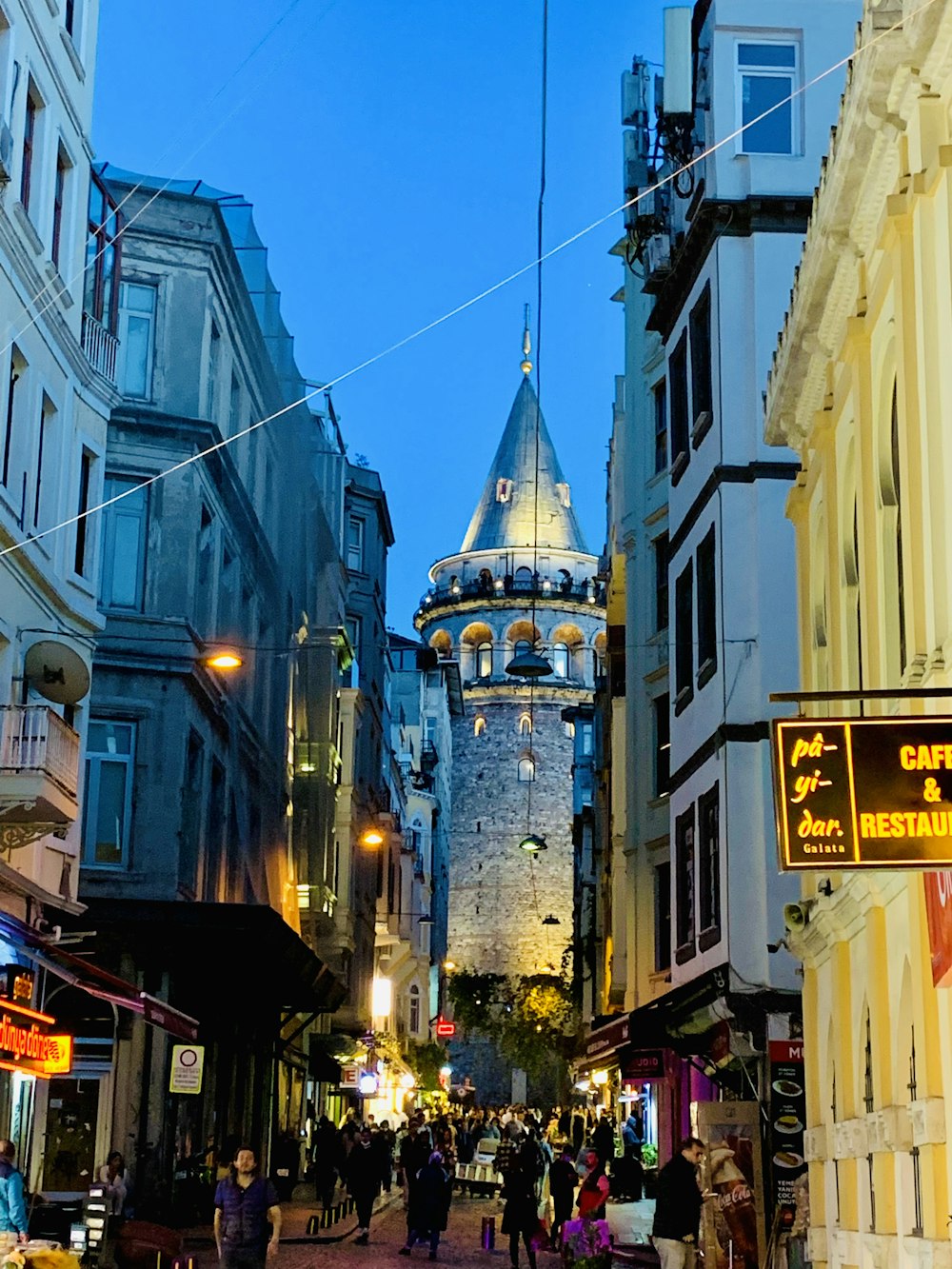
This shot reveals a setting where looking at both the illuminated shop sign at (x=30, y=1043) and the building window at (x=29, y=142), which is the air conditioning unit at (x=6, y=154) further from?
the illuminated shop sign at (x=30, y=1043)

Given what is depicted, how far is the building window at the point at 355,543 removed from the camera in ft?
206

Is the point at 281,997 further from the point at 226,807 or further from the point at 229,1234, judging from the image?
the point at 229,1234

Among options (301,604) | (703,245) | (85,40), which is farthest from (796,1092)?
(301,604)

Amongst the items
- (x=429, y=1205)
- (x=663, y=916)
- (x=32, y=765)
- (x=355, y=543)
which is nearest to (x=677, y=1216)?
(x=32, y=765)

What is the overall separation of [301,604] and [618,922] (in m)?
12.8

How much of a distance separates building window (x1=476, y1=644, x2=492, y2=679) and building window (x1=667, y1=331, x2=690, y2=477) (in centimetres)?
8005

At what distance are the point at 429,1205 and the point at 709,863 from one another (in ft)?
20.2

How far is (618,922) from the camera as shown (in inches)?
1438

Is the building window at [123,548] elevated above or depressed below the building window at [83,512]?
above

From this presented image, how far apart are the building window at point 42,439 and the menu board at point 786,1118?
10.7m

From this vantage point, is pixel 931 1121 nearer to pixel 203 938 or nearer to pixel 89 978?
A: pixel 89 978

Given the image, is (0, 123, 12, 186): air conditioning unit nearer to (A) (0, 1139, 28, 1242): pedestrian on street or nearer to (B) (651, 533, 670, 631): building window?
(A) (0, 1139, 28, 1242): pedestrian on street

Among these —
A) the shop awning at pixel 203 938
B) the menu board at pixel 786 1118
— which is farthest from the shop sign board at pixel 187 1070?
the menu board at pixel 786 1118

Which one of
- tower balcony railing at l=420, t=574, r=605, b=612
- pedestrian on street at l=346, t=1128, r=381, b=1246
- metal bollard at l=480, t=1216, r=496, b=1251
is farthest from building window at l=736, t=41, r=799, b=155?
tower balcony railing at l=420, t=574, r=605, b=612
